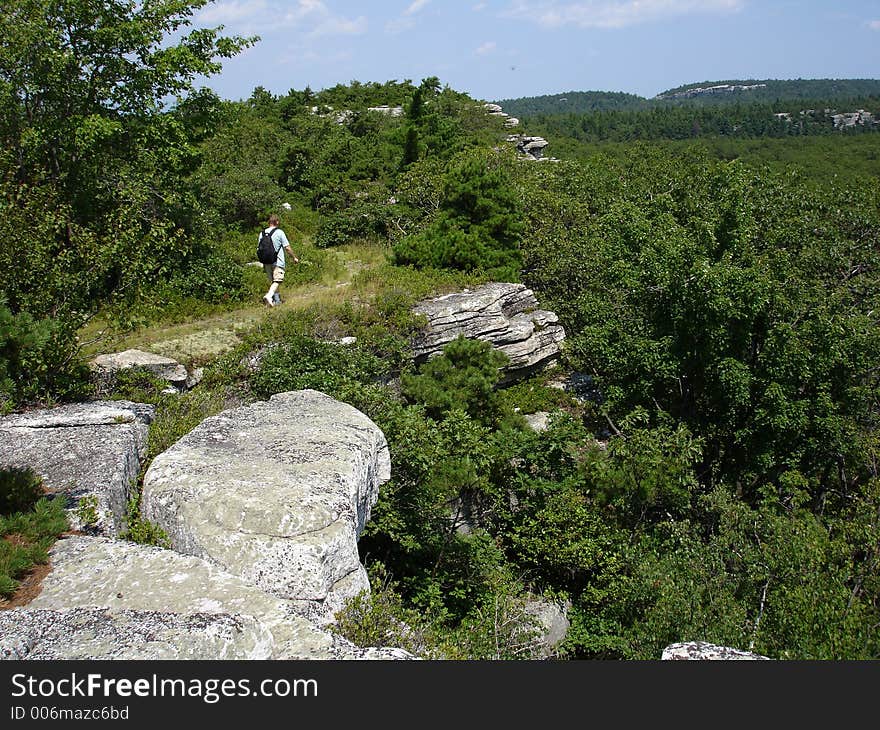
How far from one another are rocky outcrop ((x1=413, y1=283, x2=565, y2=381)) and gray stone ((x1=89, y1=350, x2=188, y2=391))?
5133mm

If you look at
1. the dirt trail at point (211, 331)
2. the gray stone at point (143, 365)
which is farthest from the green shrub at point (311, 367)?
the dirt trail at point (211, 331)

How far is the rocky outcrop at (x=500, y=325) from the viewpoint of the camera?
15.2m

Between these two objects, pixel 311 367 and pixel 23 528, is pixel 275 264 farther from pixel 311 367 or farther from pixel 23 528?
pixel 23 528

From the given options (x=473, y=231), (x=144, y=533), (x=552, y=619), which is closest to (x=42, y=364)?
(x=144, y=533)

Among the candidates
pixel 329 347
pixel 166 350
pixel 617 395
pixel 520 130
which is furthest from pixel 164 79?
pixel 520 130

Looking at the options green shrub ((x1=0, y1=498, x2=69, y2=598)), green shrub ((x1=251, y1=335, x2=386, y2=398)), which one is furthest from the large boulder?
green shrub ((x1=251, y1=335, x2=386, y2=398))

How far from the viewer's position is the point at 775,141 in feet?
349

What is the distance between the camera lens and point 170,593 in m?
5.42

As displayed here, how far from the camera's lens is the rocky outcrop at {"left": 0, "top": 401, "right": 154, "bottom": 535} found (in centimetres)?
703

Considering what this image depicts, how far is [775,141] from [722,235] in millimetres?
107775

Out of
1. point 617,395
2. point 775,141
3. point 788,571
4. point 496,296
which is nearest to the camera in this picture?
point 788,571

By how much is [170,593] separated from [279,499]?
129 cm

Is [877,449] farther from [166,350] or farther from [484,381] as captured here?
[166,350]

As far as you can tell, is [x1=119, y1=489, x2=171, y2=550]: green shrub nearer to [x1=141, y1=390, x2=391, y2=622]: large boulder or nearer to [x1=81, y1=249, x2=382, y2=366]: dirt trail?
[x1=141, y1=390, x2=391, y2=622]: large boulder
